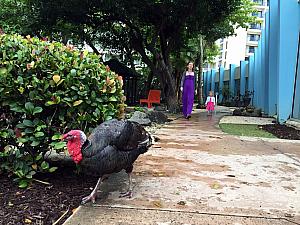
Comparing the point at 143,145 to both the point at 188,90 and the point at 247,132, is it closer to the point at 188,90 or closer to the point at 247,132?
the point at 247,132

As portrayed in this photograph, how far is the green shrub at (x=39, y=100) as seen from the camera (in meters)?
3.17

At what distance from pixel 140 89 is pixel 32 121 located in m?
20.1

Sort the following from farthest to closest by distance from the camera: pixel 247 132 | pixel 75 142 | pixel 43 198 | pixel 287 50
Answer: pixel 287 50
pixel 247 132
pixel 43 198
pixel 75 142

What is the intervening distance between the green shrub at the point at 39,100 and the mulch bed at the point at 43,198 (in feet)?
0.45

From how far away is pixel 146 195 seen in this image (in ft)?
10.6

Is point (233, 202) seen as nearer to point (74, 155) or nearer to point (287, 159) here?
point (74, 155)

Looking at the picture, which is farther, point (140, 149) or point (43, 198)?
point (140, 149)

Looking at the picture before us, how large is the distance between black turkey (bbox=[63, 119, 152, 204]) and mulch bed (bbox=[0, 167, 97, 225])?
0.77 feet

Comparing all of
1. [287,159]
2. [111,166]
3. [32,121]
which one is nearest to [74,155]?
[111,166]

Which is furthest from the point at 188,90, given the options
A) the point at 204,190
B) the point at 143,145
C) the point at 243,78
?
the point at 243,78

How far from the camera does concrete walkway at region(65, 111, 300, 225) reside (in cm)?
271

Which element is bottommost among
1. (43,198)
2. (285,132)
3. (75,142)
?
(285,132)

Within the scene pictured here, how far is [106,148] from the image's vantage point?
9.48ft

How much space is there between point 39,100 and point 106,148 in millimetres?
788
